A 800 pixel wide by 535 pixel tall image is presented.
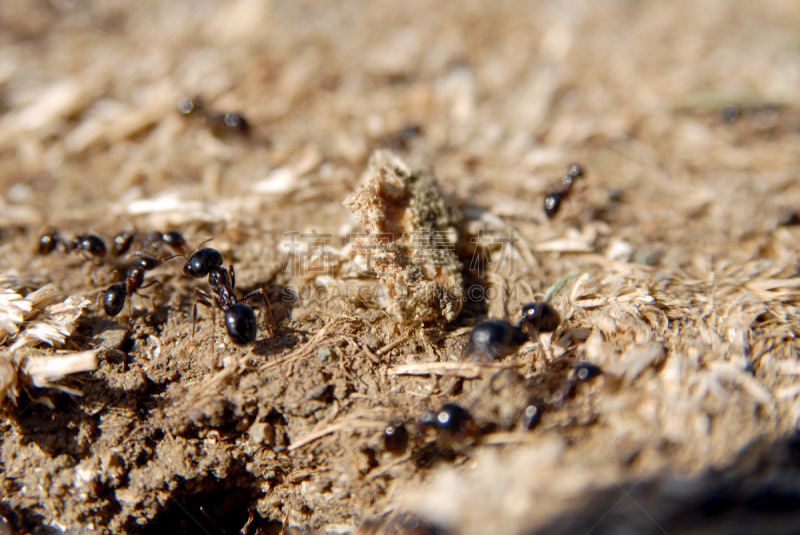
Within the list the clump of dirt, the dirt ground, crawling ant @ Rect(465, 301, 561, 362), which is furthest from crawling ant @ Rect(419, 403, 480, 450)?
the clump of dirt

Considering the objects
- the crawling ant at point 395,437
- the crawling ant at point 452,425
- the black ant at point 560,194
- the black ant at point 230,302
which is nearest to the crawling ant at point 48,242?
the black ant at point 230,302

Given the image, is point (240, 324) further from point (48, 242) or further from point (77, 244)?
point (48, 242)

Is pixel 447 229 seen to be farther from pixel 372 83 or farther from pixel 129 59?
pixel 129 59

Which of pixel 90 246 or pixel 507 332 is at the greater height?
pixel 90 246

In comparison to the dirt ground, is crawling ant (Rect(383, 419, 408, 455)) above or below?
below

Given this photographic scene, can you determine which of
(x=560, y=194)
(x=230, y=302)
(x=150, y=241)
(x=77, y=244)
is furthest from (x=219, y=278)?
(x=560, y=194)

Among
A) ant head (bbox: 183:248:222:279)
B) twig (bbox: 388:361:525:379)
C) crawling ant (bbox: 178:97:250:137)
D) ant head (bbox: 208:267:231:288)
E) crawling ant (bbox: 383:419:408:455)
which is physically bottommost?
crawling ant (bbox: 383:419:408:455)

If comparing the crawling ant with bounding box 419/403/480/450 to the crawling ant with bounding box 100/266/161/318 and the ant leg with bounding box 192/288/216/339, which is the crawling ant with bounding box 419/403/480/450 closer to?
the ant leg with bounding box 192/288/216/339
